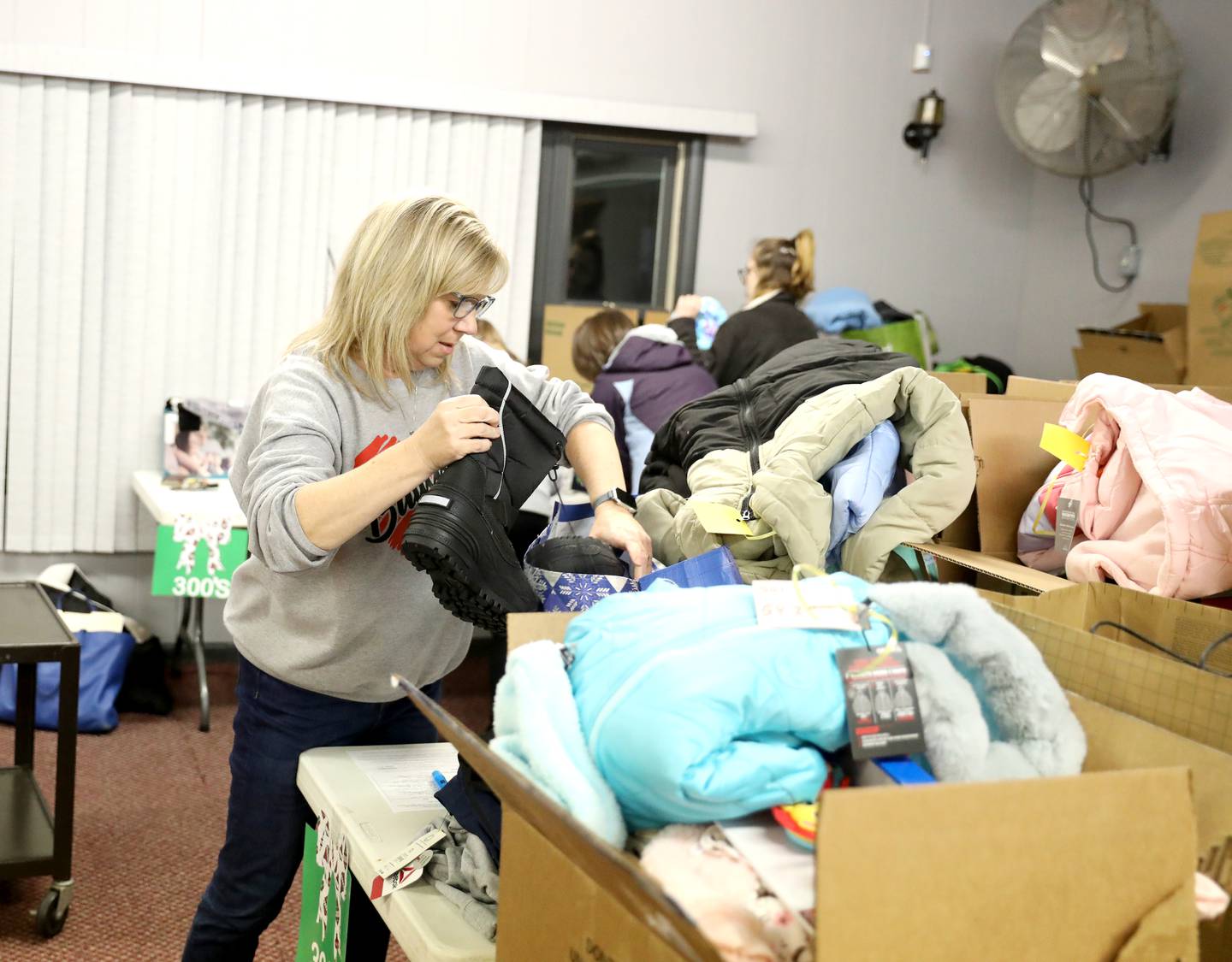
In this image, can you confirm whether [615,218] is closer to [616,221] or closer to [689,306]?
[616,221]

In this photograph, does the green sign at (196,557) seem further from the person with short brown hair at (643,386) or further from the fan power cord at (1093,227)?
the fan power cord at (1093,227)

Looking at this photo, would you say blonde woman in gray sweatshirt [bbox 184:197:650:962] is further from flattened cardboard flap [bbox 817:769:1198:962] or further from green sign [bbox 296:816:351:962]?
flattened cardboard flap [bbox 817:769:1198:962]

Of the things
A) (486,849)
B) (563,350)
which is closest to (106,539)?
(563,350)

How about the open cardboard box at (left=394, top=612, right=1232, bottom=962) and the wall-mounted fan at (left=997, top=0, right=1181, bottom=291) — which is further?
the wall-mounted fan at (left=997, top=0, right=1181, bottom=291)

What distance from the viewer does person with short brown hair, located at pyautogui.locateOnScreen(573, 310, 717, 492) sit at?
132 inches

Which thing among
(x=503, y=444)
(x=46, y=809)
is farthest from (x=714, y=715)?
(x=46, y=809)

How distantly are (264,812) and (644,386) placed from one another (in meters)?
1.99

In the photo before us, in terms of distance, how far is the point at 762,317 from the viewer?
3682mm

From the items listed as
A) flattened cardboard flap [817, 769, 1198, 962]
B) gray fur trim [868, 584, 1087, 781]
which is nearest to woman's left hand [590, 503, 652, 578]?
gray fur trim [868, 584, 1087, 781]

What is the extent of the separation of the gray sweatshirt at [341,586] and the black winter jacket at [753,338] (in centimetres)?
205

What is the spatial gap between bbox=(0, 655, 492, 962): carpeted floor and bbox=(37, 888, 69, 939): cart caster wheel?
0.02 meters

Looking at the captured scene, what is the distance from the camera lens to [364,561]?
1585mm

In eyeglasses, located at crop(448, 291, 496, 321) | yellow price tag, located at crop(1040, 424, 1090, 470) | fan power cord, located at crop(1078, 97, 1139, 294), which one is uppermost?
fan power cord, located at crop(1078, 97, 1139, 294)

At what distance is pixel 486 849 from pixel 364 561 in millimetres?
512
